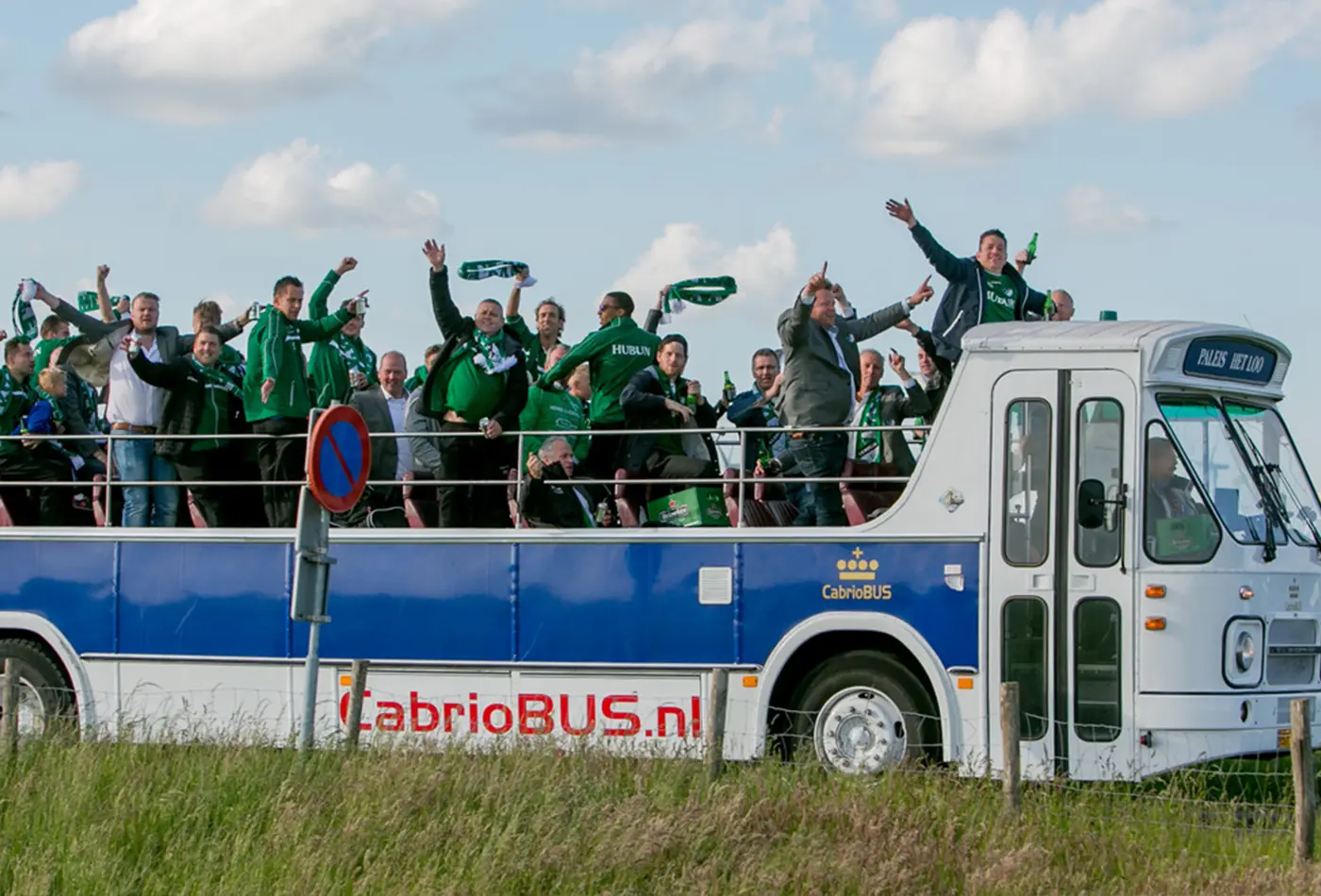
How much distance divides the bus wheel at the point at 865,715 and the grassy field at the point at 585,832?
0.83m

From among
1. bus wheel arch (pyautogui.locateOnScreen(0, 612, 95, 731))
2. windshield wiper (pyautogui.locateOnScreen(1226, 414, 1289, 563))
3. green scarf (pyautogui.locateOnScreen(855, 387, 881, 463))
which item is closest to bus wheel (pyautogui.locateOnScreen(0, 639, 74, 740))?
bus wheel arch (pyautogui.locateOnScreen(0, 612, 95, 731))

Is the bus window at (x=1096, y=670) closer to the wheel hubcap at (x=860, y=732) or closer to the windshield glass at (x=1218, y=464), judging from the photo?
the windshield glass at (x=1218, y=464)

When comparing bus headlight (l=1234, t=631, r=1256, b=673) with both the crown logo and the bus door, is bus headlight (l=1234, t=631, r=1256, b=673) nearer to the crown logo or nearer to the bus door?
the bus door

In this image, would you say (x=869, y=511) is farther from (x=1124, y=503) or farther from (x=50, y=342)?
(x=50, y=342)

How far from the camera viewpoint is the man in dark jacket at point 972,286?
1452 centimetres

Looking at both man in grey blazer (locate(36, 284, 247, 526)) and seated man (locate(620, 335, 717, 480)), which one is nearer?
seated man (locate(620, 335, 717, 480))

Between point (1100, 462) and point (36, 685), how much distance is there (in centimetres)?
831

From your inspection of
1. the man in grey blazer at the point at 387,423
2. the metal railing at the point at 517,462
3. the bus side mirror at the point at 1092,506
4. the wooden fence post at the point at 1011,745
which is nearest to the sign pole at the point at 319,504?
the metal railing at the point at 517,462

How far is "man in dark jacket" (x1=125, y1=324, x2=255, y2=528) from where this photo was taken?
1558 cm

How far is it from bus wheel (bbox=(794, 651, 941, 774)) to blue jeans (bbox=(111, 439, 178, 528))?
5.39m

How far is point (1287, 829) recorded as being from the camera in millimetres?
10812

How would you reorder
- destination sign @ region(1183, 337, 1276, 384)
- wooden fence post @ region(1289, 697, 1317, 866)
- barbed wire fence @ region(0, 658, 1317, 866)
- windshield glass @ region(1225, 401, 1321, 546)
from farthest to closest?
windshield glass @ region(1225, 401, 1321, 546)
destination sign @ region(1183, 337, 1276, 384)
barbed wire fence @ region(0, 658, 1317, 866)
wooden fence post @ region(1289, 697, 1317, 866)

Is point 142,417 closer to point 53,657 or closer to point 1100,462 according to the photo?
point 53,657

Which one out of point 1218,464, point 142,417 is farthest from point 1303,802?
point 142,417
